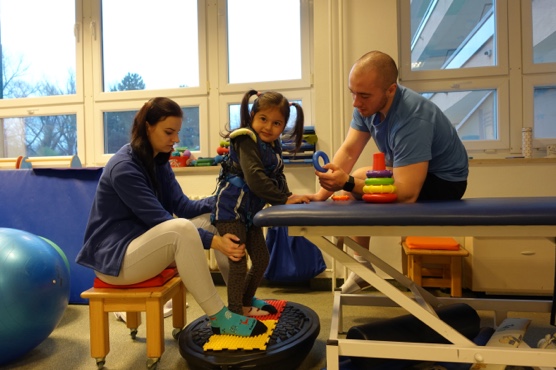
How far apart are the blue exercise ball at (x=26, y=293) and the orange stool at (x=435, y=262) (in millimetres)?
1663

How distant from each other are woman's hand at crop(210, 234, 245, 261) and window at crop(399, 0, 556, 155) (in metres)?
1.78

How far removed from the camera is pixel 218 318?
4.58 feet

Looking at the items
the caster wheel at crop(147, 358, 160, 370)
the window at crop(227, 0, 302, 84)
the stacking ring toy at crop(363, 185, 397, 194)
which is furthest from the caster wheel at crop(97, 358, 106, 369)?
the window at crop(227, 0, 302, 84)

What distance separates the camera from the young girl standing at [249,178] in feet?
4.75

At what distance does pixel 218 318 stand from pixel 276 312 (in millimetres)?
303

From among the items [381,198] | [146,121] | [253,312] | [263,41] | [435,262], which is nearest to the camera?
[381,198]

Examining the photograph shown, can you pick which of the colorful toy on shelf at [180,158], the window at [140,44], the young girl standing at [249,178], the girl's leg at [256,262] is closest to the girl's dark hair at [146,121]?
the young girl standing at [249,178]

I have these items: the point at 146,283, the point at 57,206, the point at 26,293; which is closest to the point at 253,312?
the point at 146,283

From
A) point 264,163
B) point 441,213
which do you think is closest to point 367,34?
point 264,163

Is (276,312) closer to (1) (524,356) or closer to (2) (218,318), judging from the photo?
(2) (218,318)

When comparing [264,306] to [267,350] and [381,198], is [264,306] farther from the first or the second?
[381,198]

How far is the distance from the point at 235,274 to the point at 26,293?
0.75 meters

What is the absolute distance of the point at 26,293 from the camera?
1.44 m

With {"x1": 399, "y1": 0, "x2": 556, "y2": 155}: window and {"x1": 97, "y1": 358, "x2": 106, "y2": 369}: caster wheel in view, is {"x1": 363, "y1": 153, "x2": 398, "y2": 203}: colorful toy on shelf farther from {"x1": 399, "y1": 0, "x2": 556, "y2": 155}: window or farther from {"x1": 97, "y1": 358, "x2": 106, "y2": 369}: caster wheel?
{"x1": 399, "y1": 0, "x2": 556, "y2": 155}: window
